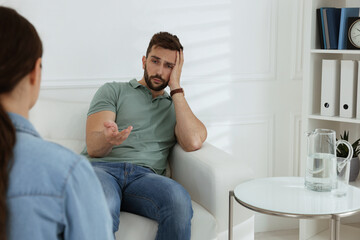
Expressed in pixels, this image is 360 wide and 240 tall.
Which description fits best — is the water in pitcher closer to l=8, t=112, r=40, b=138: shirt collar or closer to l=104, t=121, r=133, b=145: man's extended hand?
l=104, t=121, r=133, b=145: man's extended hand

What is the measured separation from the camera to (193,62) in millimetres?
2840

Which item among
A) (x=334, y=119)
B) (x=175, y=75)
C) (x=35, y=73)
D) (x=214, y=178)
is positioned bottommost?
(x=214, y=178)

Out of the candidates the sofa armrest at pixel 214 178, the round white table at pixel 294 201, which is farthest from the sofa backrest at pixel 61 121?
the round white table at pixel 294 201

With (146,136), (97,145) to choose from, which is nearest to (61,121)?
(97,145)

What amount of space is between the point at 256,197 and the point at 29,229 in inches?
47.5

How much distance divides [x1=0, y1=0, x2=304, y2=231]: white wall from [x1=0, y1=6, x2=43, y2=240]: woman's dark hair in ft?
5.72

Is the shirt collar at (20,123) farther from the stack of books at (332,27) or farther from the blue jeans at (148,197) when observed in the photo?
the stack of books at (332,27)

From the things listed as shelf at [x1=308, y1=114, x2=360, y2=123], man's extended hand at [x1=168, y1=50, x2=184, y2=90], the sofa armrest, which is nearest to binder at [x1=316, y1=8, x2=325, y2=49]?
shelf at [x1=308, y1=114, x2=360, y2=123]

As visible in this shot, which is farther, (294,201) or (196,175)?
(196,175)

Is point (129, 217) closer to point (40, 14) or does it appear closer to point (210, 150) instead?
point (210, 150)

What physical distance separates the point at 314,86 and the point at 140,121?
1053 millimetres

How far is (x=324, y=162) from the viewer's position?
1.86 m

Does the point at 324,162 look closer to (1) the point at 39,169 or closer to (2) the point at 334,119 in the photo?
(2) the point at 334,119

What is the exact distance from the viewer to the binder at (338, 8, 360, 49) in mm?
2602
